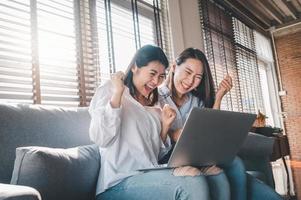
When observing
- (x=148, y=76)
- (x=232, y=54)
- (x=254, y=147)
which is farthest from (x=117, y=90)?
(x=232, y=54)

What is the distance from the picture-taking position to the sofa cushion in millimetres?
922

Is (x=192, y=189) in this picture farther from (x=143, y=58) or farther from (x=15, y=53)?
(x=15, y=53)

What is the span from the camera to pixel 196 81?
1.55 meters

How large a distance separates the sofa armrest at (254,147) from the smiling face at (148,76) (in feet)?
3.08

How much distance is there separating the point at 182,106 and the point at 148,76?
36 cm

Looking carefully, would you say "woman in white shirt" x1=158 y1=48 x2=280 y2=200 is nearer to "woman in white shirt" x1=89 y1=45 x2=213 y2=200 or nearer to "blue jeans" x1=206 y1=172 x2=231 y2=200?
"woman in white shirt" x1=89 y1=45 x2=213 y2=200

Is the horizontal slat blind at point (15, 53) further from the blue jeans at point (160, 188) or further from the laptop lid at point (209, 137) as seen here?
the laptop lid at point (209, 137)

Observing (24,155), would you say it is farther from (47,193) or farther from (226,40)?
(226,40)

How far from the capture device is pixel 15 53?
1.68 m

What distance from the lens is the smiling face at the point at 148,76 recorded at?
4.30 feet


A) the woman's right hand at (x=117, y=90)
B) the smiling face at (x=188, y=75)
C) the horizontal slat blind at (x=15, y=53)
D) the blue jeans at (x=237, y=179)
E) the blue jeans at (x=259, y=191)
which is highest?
the horizontal slat blind at (x=15, y=53)

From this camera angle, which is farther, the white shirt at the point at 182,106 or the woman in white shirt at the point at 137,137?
the white shirt at the point at 182,106

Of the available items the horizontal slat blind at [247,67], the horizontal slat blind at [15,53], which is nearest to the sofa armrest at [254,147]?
the horizontal slat blind at [15,53]

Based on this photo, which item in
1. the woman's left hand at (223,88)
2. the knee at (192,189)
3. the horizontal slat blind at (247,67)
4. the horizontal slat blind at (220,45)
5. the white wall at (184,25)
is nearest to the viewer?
the knee at (192,189)
